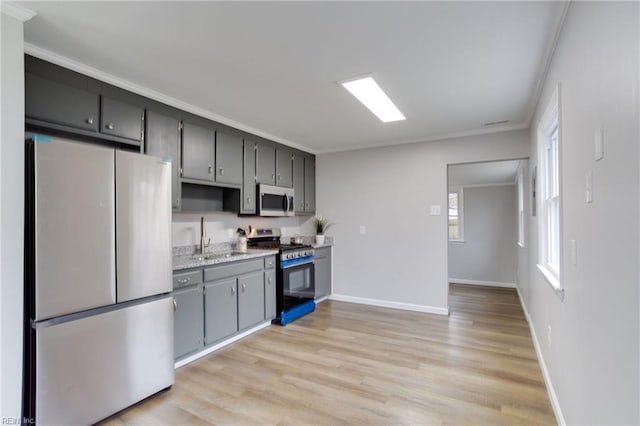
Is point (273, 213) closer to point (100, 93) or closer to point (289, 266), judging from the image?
point (289, 266)

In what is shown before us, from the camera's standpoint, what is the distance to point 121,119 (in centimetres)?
265

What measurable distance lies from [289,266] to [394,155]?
7.26 ft

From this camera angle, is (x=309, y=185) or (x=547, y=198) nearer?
(x=547, y=198)

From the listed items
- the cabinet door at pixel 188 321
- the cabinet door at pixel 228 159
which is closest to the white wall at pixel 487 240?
the cabinet door at pixel 228 159

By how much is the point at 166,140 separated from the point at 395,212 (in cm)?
315

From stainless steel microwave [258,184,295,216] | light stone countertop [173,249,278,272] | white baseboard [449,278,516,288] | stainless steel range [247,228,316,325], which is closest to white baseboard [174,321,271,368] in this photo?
stainless steel range [247,228,316,325]

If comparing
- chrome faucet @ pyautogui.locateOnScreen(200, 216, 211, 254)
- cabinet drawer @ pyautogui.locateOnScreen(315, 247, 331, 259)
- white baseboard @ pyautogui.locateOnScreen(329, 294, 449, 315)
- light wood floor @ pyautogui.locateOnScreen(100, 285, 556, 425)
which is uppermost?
chrome faucet @ pyautogui.locateOnScreen(200, 216, 211, 254)

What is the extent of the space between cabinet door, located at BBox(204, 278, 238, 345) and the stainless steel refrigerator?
0.60 metres

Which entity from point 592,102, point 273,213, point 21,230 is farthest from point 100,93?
point 592,102

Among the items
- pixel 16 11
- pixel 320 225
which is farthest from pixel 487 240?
pixel 16 11

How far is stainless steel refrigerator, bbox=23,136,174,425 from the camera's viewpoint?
6.07 feet

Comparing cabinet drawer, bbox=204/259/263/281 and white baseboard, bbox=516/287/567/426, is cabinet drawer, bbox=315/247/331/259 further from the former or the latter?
white baseboard, bbox=516/287/567/426

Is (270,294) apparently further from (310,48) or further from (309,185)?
(310,48)

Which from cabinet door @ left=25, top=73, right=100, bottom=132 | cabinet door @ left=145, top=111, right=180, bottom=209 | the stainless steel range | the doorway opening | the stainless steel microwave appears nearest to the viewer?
cabinet door @ left=25, top=73, right=100, bottom=132
